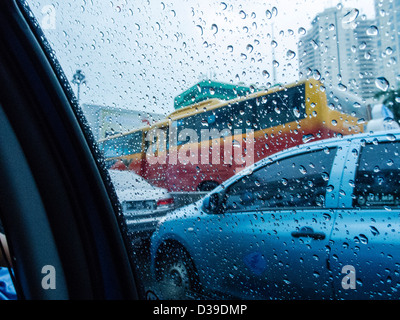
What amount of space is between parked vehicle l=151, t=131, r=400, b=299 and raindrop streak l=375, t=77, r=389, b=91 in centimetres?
23

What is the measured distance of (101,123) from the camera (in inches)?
60.2

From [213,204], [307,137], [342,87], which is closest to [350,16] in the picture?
[342,87]

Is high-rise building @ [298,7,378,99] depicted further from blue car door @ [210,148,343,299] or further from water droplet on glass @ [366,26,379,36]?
blue car door @ [210,148,343,299]

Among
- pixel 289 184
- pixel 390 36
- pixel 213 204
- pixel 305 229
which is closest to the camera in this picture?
pixel 390 36

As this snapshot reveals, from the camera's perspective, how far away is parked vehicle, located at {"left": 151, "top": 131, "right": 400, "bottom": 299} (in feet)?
4.20

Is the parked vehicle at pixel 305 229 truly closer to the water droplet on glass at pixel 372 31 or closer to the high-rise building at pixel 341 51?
the high-rise building at pixel 341 51

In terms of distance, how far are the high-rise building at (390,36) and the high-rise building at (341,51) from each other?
38 mm

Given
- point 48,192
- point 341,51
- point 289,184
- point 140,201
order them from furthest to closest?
point 140,201 → point 289,184 → point 341,51 → point 48,192

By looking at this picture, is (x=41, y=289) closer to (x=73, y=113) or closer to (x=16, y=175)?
(x=16, y=175)

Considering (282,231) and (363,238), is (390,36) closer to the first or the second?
(363,238)

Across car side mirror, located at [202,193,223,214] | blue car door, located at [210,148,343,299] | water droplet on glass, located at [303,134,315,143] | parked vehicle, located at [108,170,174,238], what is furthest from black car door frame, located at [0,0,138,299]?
car side mirror, located at [202,193,223,214]

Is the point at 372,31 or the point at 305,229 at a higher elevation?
the point at 372,31

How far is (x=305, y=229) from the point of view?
155 centimetres

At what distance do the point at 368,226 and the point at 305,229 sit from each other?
0.30 metres
